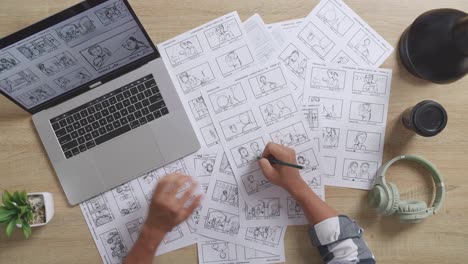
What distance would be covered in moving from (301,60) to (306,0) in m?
0.13

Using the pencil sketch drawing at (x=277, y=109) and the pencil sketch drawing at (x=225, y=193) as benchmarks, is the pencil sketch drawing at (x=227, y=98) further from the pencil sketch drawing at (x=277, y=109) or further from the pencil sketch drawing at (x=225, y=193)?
the pencil sketch drawing at (x=225, y=193)

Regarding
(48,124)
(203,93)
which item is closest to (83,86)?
(48,124)

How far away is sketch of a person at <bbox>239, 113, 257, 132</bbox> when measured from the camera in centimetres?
80

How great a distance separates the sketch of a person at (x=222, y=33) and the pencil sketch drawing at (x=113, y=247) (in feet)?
1.58

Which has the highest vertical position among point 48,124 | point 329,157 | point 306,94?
point 48,124

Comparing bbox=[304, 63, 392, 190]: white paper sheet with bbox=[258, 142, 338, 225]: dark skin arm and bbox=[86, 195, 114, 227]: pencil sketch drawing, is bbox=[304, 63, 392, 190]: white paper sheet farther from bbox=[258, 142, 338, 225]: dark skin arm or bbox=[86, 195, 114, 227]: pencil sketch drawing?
bbox=[86, 195, 114, 227]: pencil sketch drawing

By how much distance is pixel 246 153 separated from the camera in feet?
2.62

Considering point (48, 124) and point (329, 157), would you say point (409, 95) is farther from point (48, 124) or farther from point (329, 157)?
point (48, 124)

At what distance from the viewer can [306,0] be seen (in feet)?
2.65

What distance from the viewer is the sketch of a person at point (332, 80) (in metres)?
0.81

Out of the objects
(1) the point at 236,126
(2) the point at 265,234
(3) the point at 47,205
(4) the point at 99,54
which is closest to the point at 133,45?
(4) the point at 99,54

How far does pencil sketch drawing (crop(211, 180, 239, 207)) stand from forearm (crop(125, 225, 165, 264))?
0.45 feet

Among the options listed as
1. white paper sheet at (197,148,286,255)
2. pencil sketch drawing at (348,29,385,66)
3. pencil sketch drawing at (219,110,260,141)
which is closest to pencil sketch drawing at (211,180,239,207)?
white paper sheet at (197,148,286,255)

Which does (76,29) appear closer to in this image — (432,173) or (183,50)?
(183,50)
